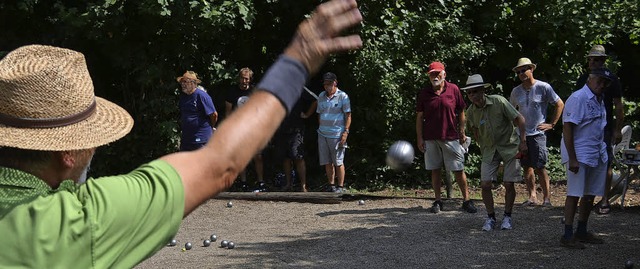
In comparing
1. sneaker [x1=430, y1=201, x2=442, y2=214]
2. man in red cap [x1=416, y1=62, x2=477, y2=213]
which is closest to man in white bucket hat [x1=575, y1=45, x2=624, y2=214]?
man in red cap [x1=416, y1=62, x2=477, y2=213]

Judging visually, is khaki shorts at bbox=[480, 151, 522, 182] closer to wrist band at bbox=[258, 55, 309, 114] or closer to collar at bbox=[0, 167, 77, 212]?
wrist band at bbox=[258, 55, 309, 114]

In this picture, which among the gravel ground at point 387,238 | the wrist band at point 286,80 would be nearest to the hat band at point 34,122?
the wrist band at point 286,80

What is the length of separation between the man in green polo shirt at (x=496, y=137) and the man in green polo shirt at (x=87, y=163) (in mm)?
7834

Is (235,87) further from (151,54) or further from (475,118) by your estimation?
(475,118)

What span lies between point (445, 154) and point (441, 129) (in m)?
0.34

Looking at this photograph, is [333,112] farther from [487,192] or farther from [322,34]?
[322,34]

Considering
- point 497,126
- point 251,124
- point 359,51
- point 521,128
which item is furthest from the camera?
point 359,51

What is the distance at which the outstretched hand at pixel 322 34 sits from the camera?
238cm

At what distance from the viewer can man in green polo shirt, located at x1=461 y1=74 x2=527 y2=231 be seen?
10.0 m

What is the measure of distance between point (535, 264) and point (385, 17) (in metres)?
7.89

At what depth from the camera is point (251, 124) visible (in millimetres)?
2299

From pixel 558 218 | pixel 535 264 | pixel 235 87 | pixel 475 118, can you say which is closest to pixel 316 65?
pixel 535 264

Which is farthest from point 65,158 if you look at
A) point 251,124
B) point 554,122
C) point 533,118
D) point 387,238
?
point 554,122

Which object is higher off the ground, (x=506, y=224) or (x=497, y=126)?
(x=497, y=126)
